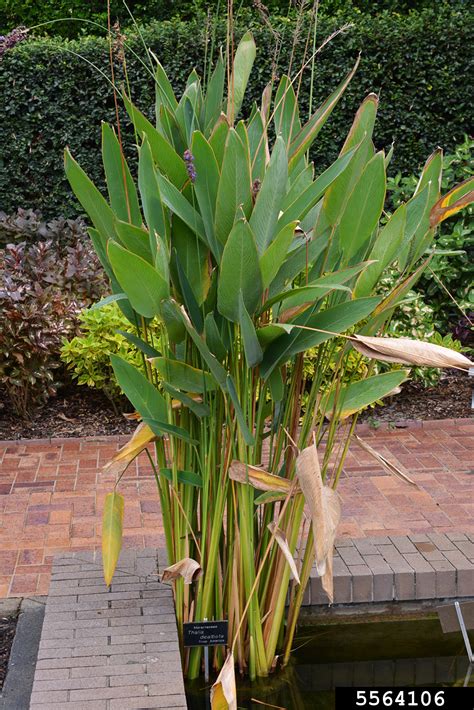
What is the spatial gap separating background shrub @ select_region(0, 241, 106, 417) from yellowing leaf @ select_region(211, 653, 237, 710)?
148 inches

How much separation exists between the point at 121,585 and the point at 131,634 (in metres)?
0.36

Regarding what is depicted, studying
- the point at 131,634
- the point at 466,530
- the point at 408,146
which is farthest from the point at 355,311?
the point at 408,146

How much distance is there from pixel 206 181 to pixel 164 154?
0.19m

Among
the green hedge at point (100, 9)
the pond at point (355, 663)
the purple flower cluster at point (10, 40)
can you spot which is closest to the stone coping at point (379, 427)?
the pond at point (355, 663)

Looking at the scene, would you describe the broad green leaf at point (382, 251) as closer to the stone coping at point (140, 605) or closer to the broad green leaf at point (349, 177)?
the broad green leaf at point (349, 177)

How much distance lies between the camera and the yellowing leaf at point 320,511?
227cm

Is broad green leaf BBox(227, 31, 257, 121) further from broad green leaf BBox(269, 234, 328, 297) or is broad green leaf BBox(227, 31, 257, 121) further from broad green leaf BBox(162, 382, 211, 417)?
broad green leaf BBox(162, 382, 211, 417)

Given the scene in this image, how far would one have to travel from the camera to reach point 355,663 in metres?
3.30

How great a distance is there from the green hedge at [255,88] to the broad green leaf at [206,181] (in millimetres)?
6077

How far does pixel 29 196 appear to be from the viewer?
852 centimetres

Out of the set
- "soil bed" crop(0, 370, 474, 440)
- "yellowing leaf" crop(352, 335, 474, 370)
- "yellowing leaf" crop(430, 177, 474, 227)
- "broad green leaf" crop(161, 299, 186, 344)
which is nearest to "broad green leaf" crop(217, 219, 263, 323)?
"broad green leaf" crop(161, 299, 186, 344)

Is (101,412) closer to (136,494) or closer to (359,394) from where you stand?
(136,494)

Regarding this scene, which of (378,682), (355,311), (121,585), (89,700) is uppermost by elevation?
(355,311)

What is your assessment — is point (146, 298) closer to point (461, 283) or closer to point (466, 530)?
point (466, 530)
